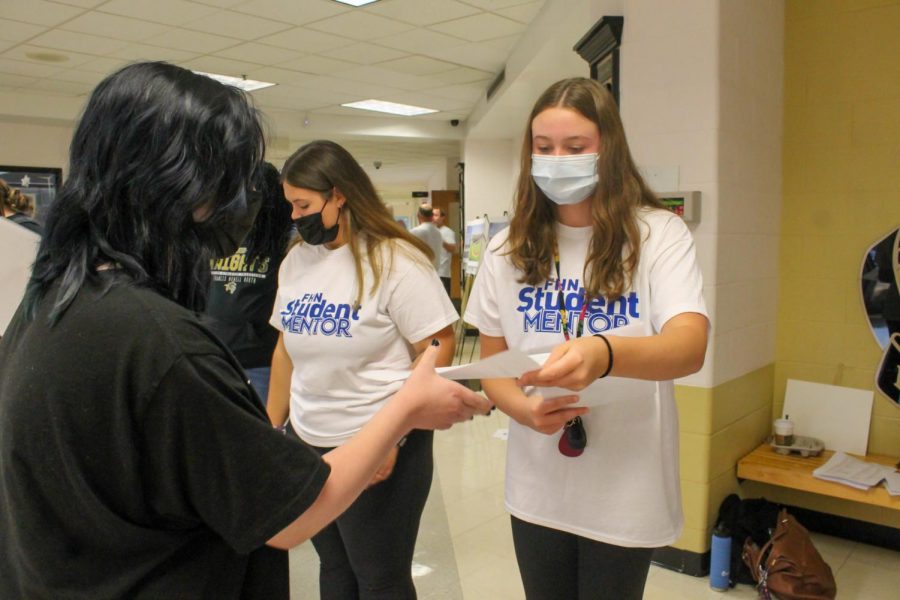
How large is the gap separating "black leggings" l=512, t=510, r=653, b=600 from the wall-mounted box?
1.54 metres

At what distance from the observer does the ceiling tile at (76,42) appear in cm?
498

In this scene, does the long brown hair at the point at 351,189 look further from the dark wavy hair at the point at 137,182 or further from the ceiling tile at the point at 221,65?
the ceiling tile at the point at 221,65

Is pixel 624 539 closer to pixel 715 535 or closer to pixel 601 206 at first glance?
pixel 601 206

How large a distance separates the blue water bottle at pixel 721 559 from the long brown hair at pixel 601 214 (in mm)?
1754

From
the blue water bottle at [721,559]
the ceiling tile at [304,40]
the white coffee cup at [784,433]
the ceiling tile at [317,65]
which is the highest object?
the ceiling tile at [317,65]

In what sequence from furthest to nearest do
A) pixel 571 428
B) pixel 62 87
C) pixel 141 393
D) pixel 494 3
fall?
pixel 62 87
pixel 494 3
pixel 571 428
pixel 141 393

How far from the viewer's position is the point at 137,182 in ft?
2.43

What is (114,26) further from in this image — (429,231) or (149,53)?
(429,231)

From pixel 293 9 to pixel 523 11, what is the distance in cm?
162

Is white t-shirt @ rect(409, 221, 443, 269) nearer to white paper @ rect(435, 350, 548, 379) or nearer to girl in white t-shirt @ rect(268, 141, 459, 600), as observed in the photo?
girl in white t-shirt @ rect(268, 141, 459, 600)

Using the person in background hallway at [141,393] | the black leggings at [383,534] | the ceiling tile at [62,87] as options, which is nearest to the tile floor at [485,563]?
the black leggings at [383,534]

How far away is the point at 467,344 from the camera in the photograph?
Result: 827 cm

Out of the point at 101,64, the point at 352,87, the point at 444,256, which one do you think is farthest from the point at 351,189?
the point at 444,256

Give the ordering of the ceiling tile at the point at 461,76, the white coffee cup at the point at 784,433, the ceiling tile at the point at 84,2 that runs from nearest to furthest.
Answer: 1. the white coffee cup at the point at 784,433
2. the ceiling tile at the point at 84,2
3. the ceiling tile at the point at 461,76
